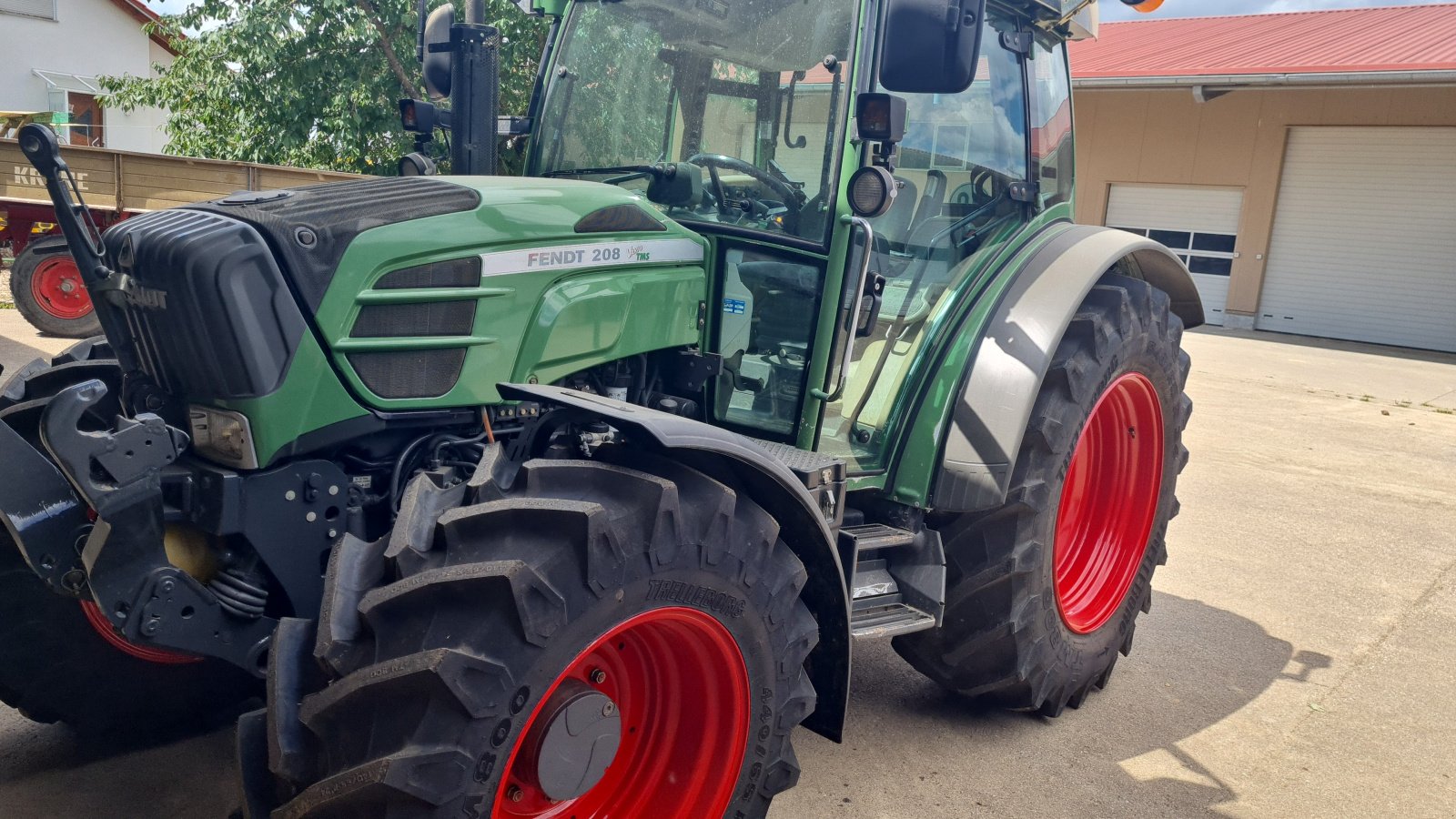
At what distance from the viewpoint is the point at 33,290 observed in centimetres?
902

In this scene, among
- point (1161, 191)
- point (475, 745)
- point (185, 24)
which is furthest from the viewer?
point (1161, 191)

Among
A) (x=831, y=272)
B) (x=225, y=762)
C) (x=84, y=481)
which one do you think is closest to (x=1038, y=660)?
(x=831, y=272)

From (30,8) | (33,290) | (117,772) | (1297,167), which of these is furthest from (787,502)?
(30,8)

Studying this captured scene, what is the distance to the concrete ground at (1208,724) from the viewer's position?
2.92 metres

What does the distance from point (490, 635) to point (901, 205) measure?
1.98 m

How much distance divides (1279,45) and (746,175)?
1688 cm

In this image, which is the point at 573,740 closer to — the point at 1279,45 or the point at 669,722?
the point at 669,722

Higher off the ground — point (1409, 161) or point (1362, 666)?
point (1409, 161)

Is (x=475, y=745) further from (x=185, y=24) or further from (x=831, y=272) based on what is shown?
(x=185, y=24)

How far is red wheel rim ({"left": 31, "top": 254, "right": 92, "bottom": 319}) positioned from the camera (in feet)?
29.7

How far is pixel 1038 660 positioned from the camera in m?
3.30

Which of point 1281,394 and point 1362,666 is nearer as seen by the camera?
point 1362,666

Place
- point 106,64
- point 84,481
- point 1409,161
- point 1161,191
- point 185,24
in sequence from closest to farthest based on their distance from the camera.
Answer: point 84,481 < point 185,24 < point 1409,161 < point 1161,191 < point 106,64

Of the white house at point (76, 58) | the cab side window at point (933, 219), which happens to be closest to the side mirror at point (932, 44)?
the cab side window at point (933, 219)
